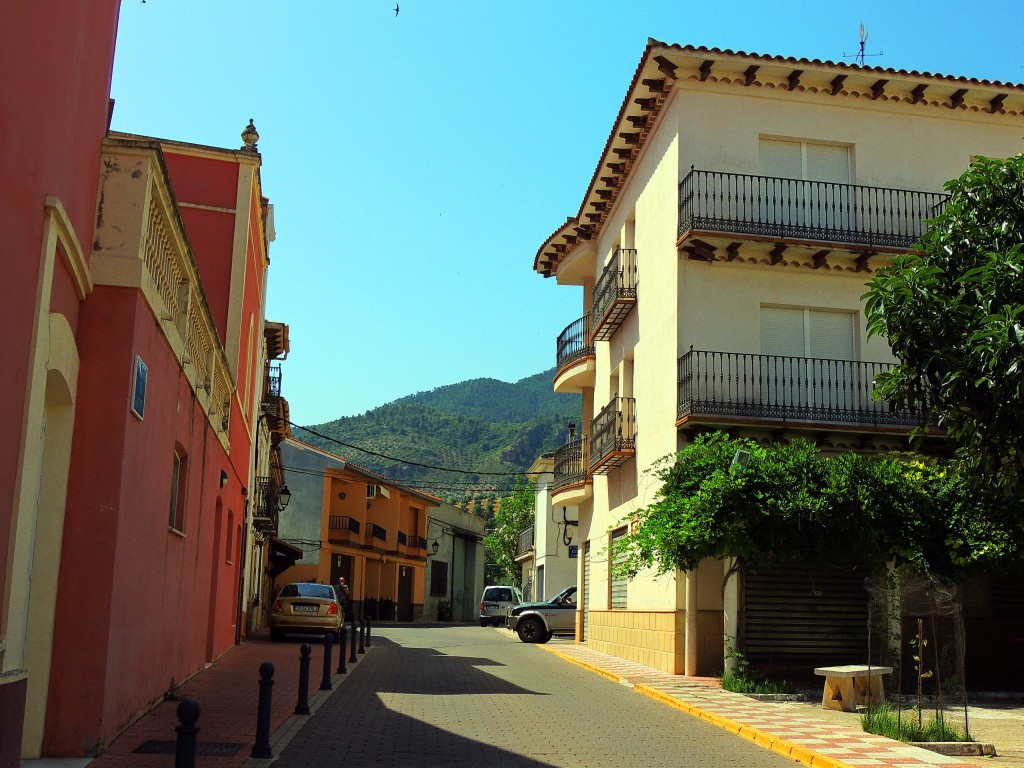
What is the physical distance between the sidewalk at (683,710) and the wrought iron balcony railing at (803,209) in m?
8.12

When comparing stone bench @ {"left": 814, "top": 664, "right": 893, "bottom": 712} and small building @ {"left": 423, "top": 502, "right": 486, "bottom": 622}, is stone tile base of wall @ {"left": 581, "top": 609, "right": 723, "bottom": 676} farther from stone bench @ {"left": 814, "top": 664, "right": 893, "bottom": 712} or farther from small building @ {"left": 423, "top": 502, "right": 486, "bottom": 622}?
small building @ {"left": 423, "top": 502, "right": 486, "bottom": 622}

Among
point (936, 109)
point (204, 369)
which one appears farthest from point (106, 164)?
point (936, 109)

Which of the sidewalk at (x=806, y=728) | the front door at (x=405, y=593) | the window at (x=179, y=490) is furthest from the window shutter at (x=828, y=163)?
the front door at (x=405, y=593)

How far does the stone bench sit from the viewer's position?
13227 millimetres

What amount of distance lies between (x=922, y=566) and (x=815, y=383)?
4312 millimetres

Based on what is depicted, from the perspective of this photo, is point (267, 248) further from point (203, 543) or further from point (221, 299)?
point (203, 543)

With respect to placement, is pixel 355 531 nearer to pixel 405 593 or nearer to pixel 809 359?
pixel 405 593

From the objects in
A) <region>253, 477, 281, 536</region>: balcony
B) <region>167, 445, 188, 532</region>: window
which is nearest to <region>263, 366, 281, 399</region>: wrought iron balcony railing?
<region>253, 477, 281, 536</region>: balcony

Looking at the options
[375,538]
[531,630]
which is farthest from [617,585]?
[375,538]

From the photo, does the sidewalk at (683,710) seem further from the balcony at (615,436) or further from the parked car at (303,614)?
the parked car at (303,614)

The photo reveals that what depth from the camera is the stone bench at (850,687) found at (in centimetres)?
1323

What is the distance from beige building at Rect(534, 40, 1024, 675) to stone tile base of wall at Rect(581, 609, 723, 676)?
0.04 metres

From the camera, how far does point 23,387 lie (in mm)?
6637

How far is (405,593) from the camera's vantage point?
58.3 meters
